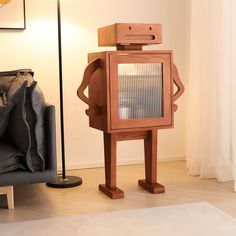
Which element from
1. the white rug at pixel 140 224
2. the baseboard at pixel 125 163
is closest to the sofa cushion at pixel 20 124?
the white rug at pixel 140 224

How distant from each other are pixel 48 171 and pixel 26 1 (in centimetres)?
152

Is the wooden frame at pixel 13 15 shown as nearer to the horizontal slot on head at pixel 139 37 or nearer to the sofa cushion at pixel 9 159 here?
the horizontal slot on head at pixel 139 37

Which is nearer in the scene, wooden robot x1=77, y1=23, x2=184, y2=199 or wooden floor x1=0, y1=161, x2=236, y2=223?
wooden floor x1=0, y1=161, x2=236, y2=223

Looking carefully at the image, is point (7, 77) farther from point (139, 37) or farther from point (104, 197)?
point (104, 197)

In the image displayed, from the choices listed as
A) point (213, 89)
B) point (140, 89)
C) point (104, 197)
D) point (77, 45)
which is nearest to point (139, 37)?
point (140, 89)

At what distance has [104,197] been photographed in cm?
302

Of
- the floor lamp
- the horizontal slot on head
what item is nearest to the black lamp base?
the floor lamp

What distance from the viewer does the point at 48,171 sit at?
2.78 metres

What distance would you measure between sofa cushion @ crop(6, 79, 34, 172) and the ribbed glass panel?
0.63m

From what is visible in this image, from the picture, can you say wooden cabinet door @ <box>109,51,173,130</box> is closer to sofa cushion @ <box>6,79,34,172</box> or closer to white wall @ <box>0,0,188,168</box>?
sofa cushion @ <box>6,79,34,172</box>

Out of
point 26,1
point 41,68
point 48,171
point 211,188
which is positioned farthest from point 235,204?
point 26,1

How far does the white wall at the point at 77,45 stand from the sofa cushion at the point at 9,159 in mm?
1060

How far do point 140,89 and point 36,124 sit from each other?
0.74 metres

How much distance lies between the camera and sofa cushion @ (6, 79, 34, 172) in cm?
268
